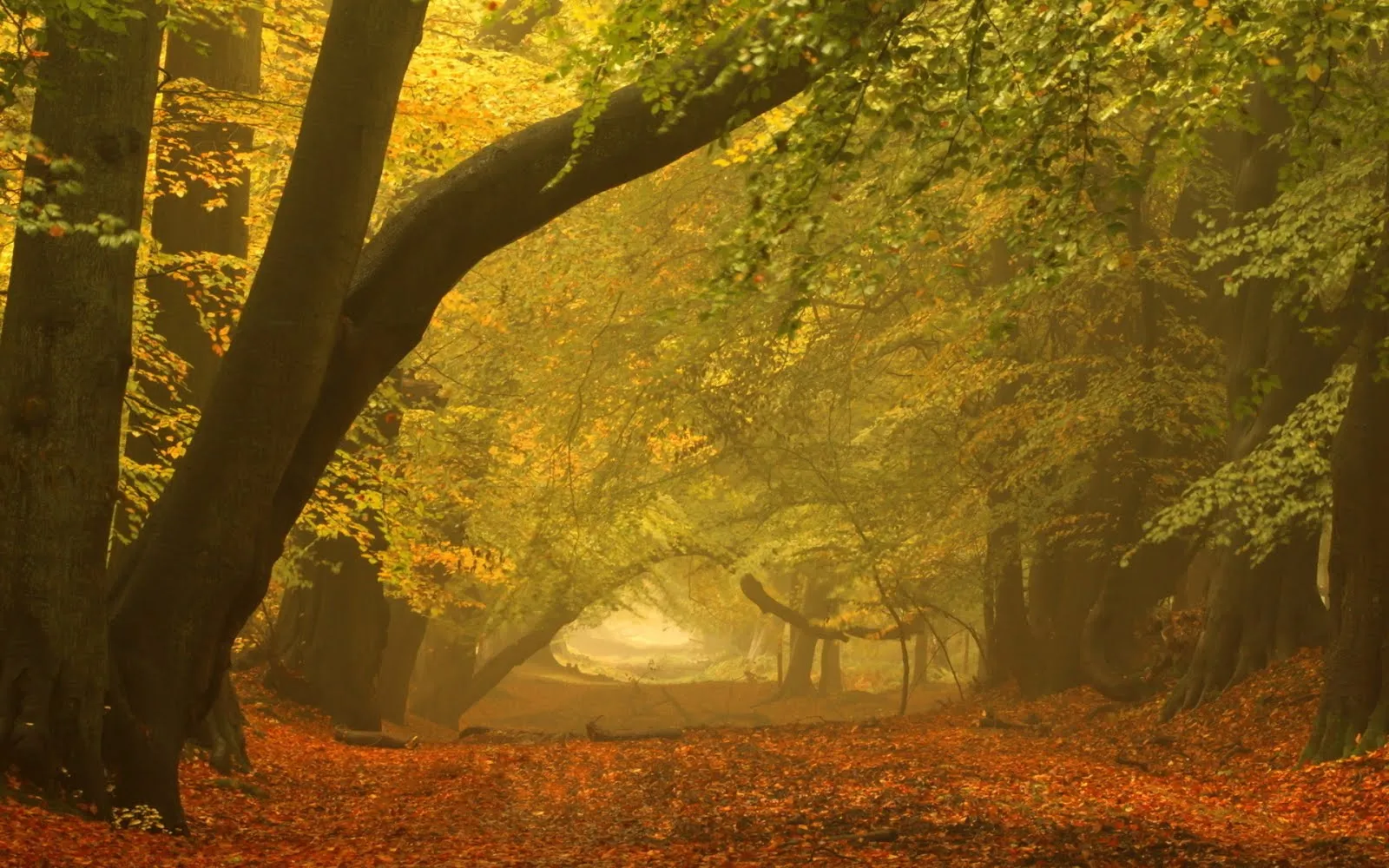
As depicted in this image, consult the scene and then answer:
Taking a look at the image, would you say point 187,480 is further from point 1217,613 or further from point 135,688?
point 1217,613

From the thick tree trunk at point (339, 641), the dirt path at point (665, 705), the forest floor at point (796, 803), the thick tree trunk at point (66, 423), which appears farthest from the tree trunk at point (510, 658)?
the thick tree trunk at point (66, 423)

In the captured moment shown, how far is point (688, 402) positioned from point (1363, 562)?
34.3 feet

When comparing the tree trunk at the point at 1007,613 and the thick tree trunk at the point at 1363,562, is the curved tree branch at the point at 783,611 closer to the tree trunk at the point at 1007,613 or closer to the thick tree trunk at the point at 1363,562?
the tree trunk at the point at 1007,613

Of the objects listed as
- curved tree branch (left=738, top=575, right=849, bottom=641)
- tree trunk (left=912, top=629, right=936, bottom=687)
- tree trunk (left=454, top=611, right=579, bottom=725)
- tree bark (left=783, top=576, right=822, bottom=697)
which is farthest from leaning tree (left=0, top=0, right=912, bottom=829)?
tree trunk (left=912, top=629, right=936, bottom=687)

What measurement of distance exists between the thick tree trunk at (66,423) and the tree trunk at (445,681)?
21.9 metres

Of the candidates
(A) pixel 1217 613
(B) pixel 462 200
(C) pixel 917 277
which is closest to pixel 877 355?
(C) pixel 917 277

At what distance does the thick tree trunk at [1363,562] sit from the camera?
421 inches

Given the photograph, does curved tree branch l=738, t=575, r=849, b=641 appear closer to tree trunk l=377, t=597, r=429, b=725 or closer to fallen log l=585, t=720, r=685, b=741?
tree trunk l=377, t=597, r=429, b=725

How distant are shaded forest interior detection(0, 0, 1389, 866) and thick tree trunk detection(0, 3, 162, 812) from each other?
3 cm

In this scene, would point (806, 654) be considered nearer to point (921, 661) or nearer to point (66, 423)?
point (921, 661)

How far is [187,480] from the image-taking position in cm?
726

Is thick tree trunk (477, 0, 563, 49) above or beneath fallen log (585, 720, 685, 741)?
above

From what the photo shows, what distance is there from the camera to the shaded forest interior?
6730mm

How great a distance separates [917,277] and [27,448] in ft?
Answer: 42.9
